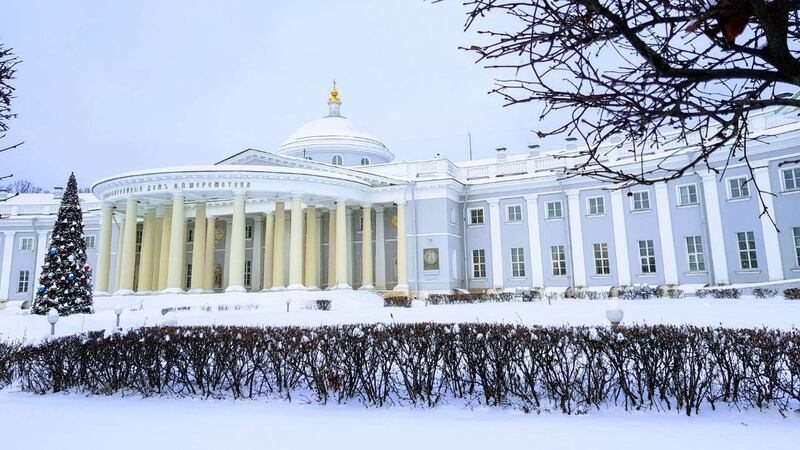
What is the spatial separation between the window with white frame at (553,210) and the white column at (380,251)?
10486 mm

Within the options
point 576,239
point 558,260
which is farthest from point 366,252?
point 576,239

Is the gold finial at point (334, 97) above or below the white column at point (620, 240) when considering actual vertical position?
above

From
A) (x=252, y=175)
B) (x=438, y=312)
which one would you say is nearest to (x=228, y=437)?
(x=438, y=312)

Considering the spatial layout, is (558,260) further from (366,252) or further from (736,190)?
(366,252)

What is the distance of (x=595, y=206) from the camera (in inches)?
1215

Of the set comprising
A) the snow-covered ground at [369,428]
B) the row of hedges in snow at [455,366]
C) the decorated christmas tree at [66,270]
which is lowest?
the snow-covered ground at [369,428]

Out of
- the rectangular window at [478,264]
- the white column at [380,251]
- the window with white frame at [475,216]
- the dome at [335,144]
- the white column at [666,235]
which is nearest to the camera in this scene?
the white column at [666,235]

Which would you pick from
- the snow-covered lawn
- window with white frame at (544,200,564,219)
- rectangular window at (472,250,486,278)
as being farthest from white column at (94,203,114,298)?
window with white frame at (544,200,564,219)

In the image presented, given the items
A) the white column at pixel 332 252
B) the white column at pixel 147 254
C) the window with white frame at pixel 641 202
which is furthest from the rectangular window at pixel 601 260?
the white column at pixel 147 254

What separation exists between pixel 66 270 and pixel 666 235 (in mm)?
Answer: 28885

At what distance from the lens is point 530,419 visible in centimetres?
554

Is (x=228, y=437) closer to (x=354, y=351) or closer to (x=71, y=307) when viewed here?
(x=354, y=351)

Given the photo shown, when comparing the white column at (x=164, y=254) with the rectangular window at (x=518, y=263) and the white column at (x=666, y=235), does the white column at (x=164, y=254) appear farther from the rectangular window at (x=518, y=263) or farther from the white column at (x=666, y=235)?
the white column at (x=666, y=235)

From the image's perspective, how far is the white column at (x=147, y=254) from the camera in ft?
105
